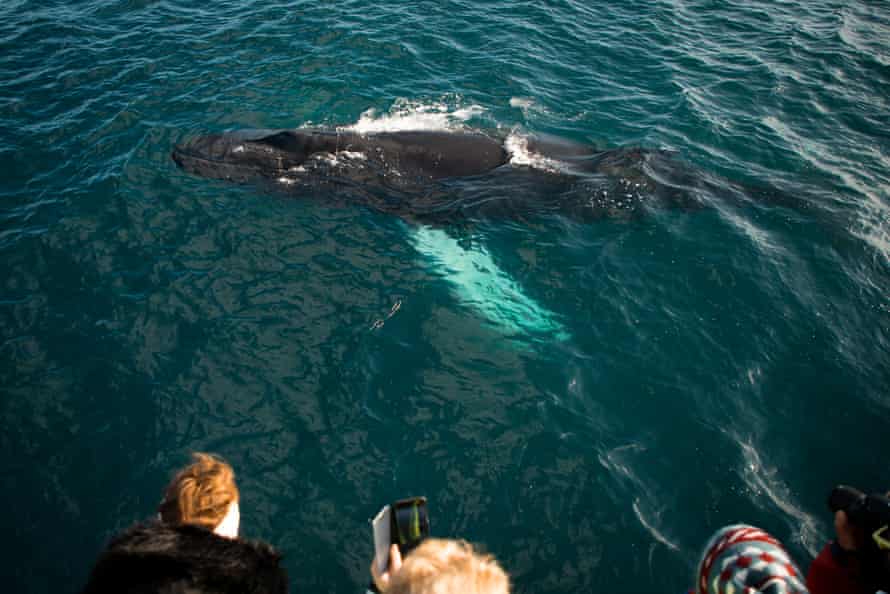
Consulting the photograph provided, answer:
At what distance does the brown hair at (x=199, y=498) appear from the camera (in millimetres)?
3223

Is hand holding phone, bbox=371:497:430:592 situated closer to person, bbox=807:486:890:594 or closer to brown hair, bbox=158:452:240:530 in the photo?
brown hair, bbox=158:452:240:530

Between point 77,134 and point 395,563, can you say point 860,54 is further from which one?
point 77,134

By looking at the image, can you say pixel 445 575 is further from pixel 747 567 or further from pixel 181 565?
pixel 747 567

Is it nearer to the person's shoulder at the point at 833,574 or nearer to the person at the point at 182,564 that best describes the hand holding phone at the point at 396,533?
the person at the point at 182,564

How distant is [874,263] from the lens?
8.70 meters

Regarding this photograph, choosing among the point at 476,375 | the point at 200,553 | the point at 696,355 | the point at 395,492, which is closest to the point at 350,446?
the point at 395,492

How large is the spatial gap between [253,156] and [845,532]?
33.0ft

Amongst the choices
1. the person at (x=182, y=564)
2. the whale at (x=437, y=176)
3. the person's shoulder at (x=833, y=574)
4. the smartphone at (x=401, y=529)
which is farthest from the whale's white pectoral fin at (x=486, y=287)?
the person at (x=182, y=564)

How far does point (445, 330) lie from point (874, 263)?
7296 mm

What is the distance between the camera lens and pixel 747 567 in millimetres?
3758

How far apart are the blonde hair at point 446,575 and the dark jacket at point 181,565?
0.52m

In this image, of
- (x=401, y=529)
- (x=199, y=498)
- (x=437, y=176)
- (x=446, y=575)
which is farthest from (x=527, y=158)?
(x=446, y=575)

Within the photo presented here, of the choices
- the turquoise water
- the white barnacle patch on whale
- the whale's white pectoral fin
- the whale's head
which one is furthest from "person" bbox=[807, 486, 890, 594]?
the whale's head

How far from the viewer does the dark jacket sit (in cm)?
188
